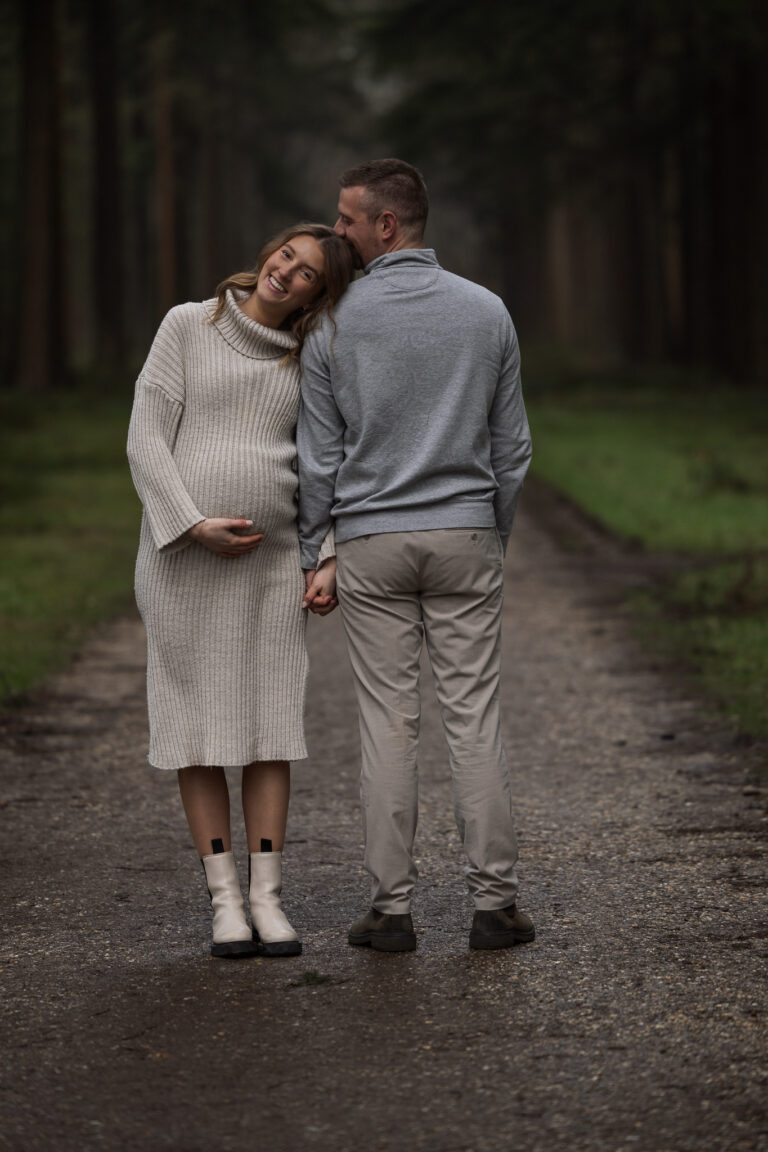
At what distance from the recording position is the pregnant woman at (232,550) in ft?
A: 16.1

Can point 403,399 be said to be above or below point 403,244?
below

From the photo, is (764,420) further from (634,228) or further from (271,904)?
(271,904)

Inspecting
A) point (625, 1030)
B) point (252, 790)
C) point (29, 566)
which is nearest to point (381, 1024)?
point (625, 1030)

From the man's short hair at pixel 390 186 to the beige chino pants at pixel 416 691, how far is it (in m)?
0.87

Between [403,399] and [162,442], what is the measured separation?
67 centimetres

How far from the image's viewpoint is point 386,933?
192 inches

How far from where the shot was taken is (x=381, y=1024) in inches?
167

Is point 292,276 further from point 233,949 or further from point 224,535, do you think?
point 233,949

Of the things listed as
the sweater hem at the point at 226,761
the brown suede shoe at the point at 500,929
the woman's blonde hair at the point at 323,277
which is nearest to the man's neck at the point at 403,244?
the woman's blonde hair at the point at 323,277

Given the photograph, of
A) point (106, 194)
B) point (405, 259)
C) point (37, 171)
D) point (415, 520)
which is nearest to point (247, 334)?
point (405, 259)

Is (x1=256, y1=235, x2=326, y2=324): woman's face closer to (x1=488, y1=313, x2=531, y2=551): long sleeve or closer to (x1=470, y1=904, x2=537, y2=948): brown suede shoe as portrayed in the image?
(x1=488, y1=313, x2=531, y2=551): long sleeve

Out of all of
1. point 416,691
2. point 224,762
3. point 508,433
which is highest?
point 508,433

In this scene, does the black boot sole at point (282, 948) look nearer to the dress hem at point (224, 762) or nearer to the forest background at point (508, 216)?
the dress hem at point (224, 762)

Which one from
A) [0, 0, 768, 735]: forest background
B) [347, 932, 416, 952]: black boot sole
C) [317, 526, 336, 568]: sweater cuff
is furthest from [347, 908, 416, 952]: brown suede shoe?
[0, 0, 768, 735]: forest background
